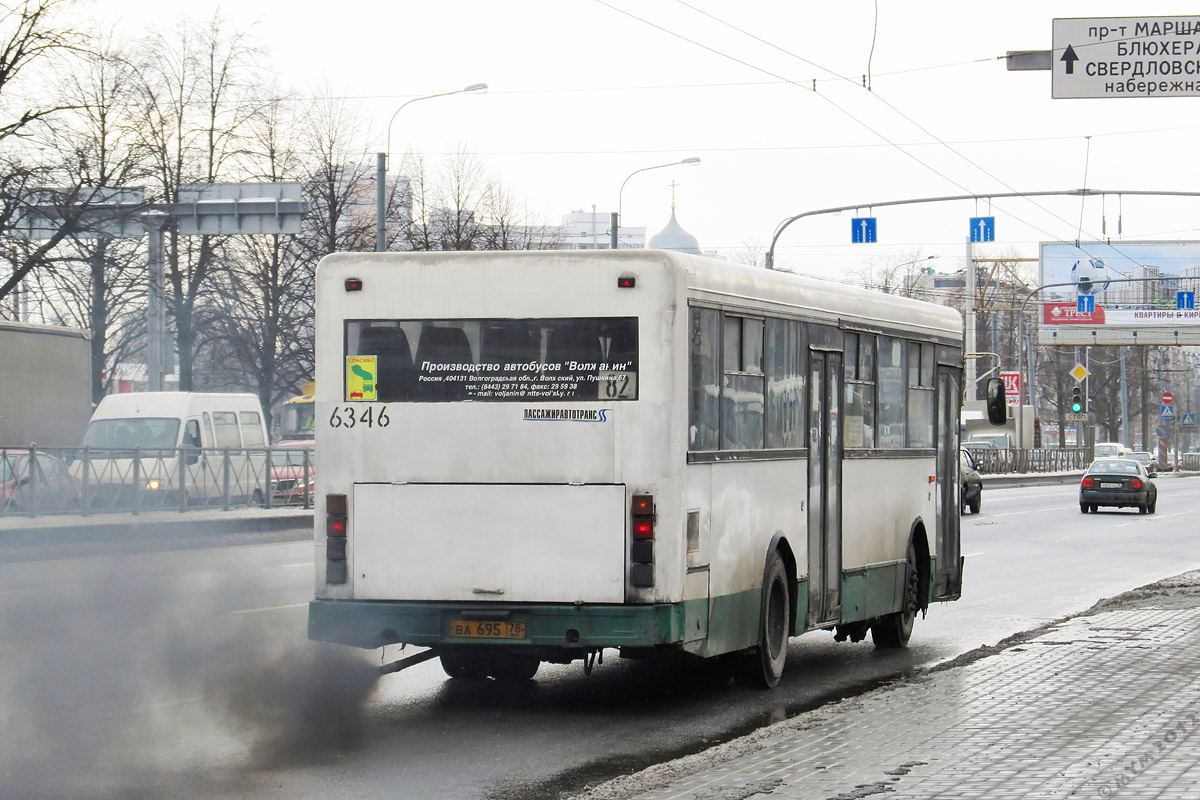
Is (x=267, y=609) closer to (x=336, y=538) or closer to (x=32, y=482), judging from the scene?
(x=336, y=538)

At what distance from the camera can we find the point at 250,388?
172 ft

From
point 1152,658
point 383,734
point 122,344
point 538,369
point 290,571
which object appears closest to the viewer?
point 383,734

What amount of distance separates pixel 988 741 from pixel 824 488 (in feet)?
12.0

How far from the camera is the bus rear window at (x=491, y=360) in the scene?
9.08m

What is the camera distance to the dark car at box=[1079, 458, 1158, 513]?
3919 cm

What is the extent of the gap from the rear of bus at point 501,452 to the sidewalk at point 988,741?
1.37 meters

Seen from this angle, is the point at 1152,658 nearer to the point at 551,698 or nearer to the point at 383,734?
the point at 551,698

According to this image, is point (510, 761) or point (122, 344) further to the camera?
point (122, 344)

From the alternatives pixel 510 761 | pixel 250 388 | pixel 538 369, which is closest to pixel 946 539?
pixel 538 369

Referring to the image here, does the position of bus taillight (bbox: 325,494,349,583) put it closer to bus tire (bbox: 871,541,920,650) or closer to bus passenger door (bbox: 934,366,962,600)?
bus tire (bbox: 871,541,920,650)

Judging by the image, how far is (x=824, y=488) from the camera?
36.8 feet

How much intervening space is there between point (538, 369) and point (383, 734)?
2.21 meters

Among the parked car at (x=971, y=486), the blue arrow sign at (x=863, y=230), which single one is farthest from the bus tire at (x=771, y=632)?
the blue arrow sign at (x=863, y=230)

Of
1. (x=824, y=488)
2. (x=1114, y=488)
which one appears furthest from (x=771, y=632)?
(x=1114, y=488)
